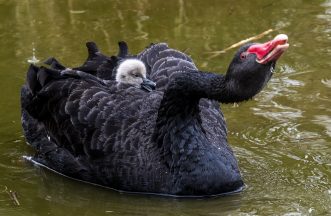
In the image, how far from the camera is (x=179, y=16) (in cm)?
1053

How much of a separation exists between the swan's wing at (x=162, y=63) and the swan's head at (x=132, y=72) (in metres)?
0.11

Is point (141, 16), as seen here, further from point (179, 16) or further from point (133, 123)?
point (133, 123)

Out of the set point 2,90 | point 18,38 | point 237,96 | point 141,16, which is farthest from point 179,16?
point 237,96

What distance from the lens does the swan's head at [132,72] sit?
734 centimetres

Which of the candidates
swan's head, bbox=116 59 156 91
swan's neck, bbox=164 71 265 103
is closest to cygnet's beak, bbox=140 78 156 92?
swan's head, bbox=116 59 156 91

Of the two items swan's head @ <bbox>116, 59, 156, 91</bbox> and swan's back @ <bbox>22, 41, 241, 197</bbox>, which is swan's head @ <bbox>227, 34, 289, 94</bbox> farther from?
swan's head @ <bbox>116, 59, 156, 91</bbox>

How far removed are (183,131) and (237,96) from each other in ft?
2.53

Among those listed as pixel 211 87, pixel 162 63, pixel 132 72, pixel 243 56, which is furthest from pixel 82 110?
pixel 243 56

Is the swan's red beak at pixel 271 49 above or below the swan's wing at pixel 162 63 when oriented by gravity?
above

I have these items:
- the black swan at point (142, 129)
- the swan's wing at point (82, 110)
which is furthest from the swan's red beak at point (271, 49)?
the swan's wing at point (82, 110)

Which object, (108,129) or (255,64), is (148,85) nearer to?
(108,129)

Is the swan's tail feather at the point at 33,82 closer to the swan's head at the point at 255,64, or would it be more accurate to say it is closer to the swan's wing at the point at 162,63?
the swan's wing at the point at 162,63

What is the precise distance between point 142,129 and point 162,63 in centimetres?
79

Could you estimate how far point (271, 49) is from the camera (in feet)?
19.0
